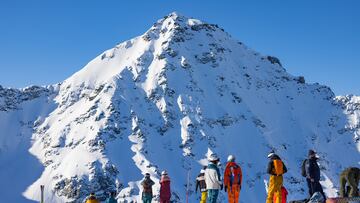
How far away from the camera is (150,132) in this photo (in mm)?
178000

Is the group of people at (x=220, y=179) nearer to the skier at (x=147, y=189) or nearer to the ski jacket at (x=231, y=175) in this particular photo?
the ski jacket at (x=231, y=175)

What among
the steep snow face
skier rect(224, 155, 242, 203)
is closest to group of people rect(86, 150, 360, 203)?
skier rect(224, 155, 242, 203)

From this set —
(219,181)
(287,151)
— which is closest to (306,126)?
(287,151)

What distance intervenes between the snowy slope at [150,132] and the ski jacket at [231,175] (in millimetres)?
130075

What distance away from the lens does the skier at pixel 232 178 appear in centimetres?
2027

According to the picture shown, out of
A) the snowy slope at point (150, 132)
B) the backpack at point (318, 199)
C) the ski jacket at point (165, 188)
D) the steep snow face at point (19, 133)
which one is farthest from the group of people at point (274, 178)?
the snowy slope at point (150, 132)

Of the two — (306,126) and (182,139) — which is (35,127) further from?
(306,126)

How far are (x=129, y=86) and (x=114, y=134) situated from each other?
20.2 m

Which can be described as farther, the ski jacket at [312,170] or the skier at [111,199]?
the skier at [111,199]

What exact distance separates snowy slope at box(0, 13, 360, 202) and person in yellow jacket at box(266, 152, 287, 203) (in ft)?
432

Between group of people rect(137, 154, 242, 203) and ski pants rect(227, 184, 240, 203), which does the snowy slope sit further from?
group of people rect(137, 154, 242, 203)

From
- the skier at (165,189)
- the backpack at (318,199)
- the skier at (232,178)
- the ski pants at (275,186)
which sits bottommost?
the backpack at (318,199)

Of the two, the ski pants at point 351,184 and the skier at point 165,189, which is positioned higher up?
the skier at point 165,189

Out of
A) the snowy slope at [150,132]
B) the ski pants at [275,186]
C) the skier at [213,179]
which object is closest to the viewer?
the ski pants at [275,186]
